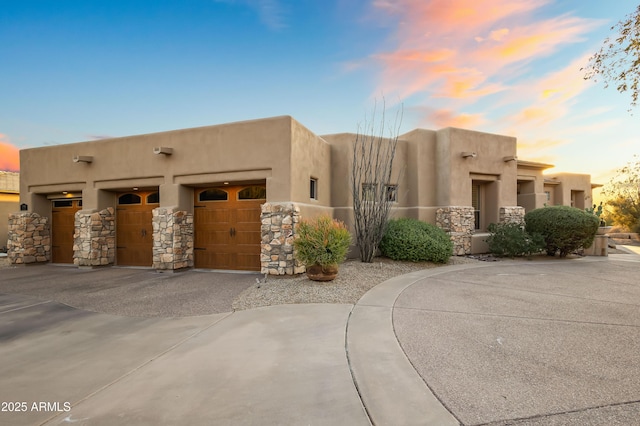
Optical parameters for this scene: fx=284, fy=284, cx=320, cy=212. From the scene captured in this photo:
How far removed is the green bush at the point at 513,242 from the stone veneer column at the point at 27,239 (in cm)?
1926

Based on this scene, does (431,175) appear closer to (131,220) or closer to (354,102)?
(354,102)

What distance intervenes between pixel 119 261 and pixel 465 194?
14.8 metres

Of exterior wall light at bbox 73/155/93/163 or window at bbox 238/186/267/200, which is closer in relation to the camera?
window at bbox 238/186/267/200

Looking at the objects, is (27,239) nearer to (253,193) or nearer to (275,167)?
(253,193)

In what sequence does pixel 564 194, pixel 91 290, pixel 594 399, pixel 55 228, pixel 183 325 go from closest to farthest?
pixel 594 399
pixel 183 325
pixel 91 290
pixel 55 228
pixel 564 194

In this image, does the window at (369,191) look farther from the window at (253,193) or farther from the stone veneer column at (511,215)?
the stone veneer column at (511,215)

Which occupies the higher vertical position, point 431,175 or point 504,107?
point 504,107

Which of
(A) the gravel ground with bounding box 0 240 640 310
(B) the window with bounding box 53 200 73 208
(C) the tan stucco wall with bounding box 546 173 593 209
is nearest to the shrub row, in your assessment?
(A) the gravel ground with bounding box 0 240 640 310

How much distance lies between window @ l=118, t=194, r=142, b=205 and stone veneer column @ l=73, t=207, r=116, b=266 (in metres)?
0.55

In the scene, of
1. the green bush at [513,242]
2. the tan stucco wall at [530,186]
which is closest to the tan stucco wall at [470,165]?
the green bush at [513,242]

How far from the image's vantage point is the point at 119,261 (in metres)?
11.2

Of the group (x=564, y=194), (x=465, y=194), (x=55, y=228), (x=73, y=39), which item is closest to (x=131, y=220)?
(x=55, y=228)

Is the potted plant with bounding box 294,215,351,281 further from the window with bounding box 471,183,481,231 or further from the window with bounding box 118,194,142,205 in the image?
the window with bounding box 471,183,481,231

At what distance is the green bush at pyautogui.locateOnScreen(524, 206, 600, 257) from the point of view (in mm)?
11195
